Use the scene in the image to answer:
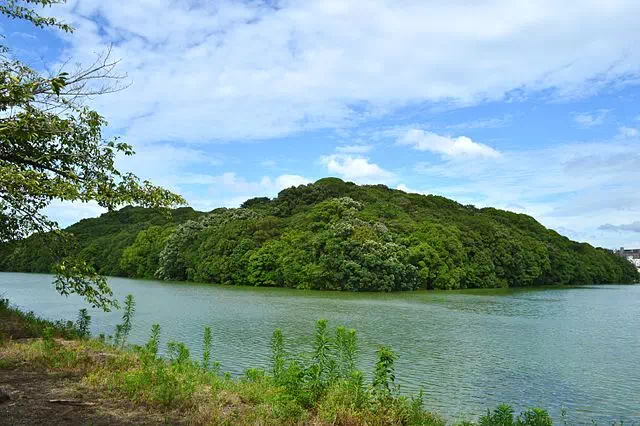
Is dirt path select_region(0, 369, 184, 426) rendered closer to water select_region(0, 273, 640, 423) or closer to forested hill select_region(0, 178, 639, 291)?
water select_region(0, 273, 640, 423)

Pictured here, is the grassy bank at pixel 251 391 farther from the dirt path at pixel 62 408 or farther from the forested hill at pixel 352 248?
the forested hill at pixel 352 248

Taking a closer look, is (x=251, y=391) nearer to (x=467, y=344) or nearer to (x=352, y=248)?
(x=467, y=344)

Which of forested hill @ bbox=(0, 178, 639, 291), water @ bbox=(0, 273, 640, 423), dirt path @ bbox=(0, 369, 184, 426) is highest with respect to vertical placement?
forested hill @ bbox=(0, 178, 639, 291)

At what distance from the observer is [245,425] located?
6.48m

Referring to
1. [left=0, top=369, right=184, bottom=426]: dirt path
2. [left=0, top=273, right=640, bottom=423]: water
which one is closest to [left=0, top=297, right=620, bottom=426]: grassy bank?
[left=0, top=369, right=184, bottom=426]: dirt path

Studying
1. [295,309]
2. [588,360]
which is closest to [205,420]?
[588,360]

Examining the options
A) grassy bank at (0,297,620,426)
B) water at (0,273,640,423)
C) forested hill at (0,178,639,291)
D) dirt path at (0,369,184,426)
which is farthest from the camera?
forested hill at (0,178,639,291)

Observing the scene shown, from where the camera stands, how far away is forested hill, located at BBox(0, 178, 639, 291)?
66.2m

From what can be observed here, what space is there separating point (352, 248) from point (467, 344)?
43.1m

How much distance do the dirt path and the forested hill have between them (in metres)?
53.5

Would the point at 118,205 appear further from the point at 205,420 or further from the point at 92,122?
the point at 205,420

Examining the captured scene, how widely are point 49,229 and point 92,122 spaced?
8.15ft

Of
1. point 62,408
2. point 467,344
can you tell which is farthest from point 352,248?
point 62,408

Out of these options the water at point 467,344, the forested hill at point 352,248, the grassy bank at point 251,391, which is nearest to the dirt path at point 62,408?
the grassy bank at point 251,391
